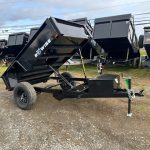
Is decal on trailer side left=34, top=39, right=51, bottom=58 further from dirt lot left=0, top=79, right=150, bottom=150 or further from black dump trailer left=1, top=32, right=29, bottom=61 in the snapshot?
black dump trailer left=1, top=32, right=29, bottom=61

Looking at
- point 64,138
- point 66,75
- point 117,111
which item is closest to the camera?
point 64,138

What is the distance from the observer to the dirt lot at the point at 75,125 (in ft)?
17.8

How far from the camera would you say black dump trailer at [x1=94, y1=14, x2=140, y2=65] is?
12117 mm

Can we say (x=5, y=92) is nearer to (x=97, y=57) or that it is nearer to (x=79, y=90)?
(x=79, y=90)

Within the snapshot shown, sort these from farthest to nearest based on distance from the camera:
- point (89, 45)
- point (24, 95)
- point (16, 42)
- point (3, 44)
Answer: point (3, 44) < point (16, 42) < point (89, 45) < point (24, 95)

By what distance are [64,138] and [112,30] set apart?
7.45 m

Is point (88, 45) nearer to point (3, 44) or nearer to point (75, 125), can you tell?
point (3, 44)

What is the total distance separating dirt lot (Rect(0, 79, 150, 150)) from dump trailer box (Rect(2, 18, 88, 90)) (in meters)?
0.66

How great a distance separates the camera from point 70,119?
21.4ft

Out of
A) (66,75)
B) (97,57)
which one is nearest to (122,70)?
(97,57)

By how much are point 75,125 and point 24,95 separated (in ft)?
5.51

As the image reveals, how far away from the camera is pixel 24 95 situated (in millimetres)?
7266

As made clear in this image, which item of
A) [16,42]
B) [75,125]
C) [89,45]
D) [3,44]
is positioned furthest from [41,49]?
[3,44]

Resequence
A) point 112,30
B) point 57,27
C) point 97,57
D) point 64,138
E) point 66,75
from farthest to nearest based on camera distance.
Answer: point 97,57
point 112,30
point 66,75
point 57,27
point 64,138
